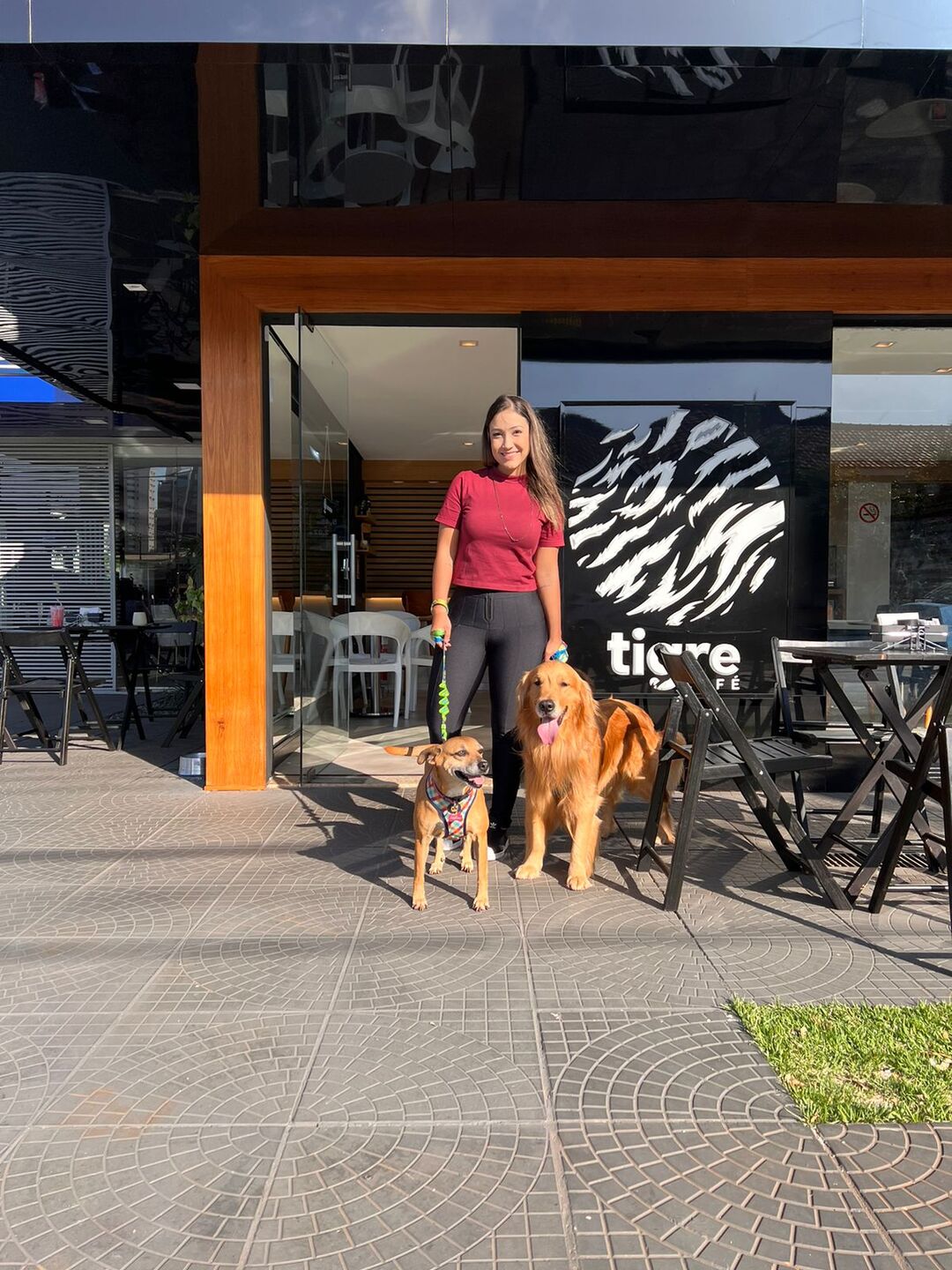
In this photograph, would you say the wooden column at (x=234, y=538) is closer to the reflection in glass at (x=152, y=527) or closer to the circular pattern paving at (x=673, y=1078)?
the circular pattern paving at (x=673, y=1078)

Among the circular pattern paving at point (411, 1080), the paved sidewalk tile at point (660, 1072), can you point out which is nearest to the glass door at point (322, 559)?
the circular pattern paving at point (411, 1080)

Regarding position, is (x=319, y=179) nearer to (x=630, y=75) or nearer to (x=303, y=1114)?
(x=630, y=75)

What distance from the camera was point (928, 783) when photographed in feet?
10.3

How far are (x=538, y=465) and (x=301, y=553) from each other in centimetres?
203

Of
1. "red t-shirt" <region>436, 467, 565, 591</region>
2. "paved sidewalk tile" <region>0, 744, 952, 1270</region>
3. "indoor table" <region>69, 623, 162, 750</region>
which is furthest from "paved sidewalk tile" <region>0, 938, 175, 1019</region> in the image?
"indoor table" <region>69, 623, 162, 750</region>

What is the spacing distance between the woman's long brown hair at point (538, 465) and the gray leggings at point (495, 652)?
43 cm

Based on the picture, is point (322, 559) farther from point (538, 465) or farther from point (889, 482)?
point (889, 482)

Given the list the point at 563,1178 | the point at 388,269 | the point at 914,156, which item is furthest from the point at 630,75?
the point at 563,1178

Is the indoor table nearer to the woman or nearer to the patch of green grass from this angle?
the woman

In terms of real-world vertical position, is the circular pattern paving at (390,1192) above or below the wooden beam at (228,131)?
below

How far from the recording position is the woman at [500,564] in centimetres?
394

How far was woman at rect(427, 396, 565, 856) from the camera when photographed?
155 inches

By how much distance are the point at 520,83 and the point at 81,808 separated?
4496 mm

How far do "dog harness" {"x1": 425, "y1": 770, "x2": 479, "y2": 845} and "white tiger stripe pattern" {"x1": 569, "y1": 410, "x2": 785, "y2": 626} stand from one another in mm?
2526
